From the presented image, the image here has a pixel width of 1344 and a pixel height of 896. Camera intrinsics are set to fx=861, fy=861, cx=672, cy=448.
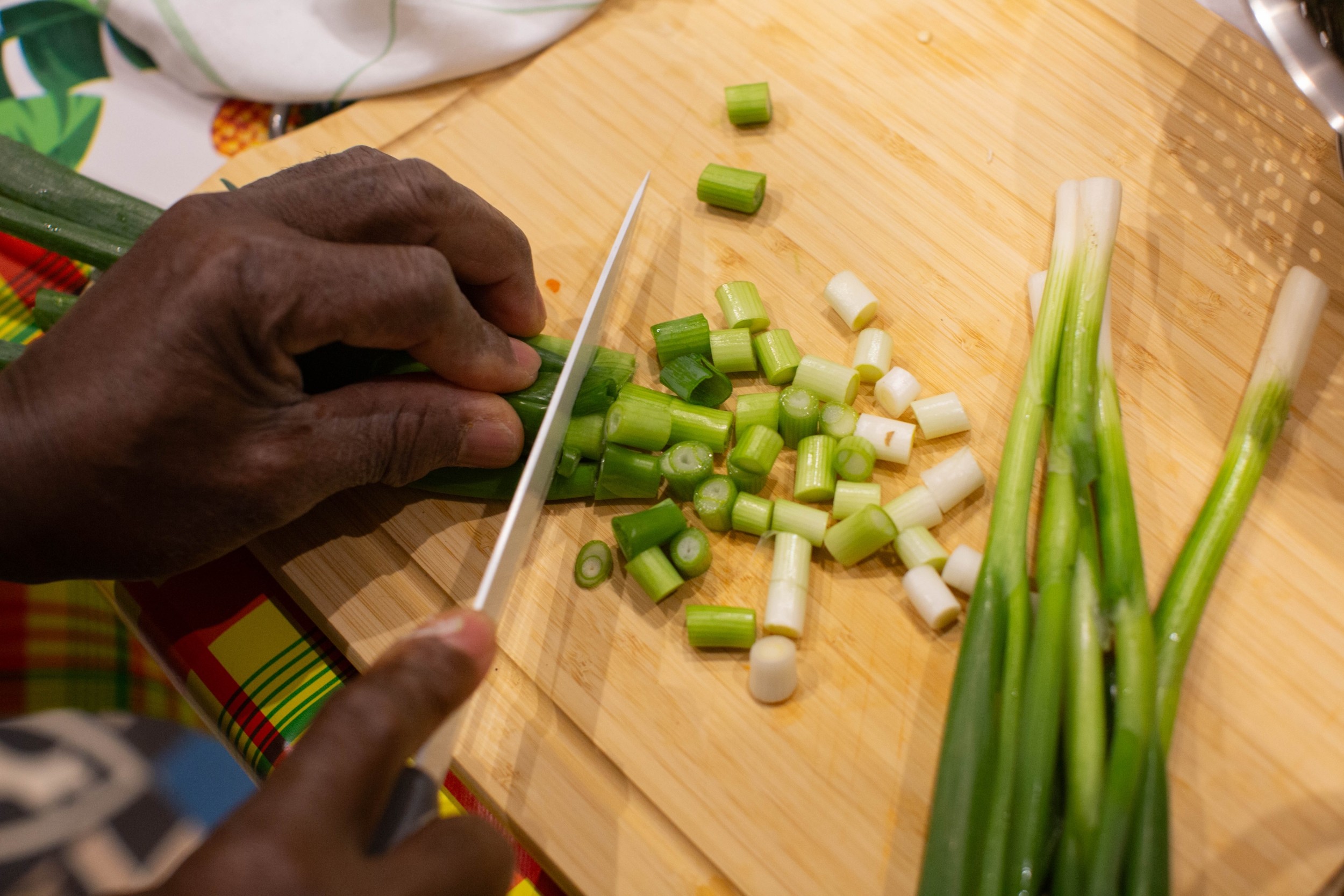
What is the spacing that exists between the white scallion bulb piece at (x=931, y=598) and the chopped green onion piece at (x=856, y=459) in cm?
26

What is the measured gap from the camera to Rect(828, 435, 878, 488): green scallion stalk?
2.02 metres

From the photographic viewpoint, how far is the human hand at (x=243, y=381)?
1627mm

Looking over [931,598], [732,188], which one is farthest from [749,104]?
[931,598]

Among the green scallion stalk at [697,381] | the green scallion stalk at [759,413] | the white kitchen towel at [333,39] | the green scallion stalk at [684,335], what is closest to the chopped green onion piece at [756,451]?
the green scallion stalk at [759,413]

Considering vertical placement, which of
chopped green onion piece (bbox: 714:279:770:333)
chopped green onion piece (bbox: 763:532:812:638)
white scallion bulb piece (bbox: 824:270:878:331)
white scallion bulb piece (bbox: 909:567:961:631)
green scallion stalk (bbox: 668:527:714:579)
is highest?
white scallion bulb piece (bbox: 824:270:878:331)

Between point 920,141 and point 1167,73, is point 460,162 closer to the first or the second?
point 920,141

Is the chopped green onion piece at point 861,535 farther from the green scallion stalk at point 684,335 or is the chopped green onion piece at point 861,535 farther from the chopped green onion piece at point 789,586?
the green scallion stalk at point 684,335

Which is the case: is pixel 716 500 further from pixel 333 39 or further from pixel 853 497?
pixel 333 39

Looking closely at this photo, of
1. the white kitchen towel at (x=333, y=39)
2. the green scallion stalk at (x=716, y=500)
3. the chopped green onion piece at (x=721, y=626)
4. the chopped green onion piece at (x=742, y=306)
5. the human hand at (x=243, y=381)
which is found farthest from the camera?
the white kitchen towel at (x=333, y=39)

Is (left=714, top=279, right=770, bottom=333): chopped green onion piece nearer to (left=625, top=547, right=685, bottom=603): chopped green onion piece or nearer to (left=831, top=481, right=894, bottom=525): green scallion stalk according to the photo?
(left=831, top=481, right=894, bottom=525): green scallion stalk

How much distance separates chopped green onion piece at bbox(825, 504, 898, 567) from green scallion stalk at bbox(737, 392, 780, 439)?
0.31m

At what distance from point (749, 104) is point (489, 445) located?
1.28m

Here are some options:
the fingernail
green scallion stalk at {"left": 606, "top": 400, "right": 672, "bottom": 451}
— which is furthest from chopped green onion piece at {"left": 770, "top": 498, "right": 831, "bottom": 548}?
the fingernail

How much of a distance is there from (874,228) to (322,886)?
197cm
